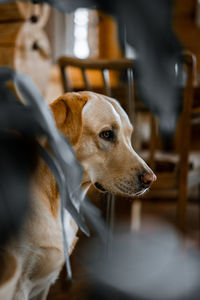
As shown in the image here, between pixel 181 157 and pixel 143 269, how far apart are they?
0.34m

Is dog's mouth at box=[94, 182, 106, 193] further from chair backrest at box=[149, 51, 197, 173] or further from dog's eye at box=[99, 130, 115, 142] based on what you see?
chair backrest at box=[149, 51, 197, 173]

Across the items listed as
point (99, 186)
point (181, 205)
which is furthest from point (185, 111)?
point (181, 205)

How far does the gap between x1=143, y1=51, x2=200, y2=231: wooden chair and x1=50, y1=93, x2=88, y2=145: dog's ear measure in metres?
0.16

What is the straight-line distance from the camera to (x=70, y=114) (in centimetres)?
25

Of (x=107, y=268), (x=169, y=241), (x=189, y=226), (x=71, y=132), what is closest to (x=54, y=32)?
(x=71, y=132)

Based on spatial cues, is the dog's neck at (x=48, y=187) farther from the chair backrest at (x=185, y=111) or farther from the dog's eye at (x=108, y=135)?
the chair backrest at (x=185, y=111)

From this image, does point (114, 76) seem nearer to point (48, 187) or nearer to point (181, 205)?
point (48, 187)

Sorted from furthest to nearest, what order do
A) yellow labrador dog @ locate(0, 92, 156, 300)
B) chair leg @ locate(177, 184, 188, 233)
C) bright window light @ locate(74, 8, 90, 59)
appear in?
→ chair leg @ locate(177, 184, 188, 233), bright window light @ locate(74, 8, 90, 59), yellow labrador dog @ locate(0, 92, 156, 300)

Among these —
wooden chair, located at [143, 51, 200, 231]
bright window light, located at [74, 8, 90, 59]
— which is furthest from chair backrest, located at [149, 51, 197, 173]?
bright window light, located at [74, 8, 90, 59]

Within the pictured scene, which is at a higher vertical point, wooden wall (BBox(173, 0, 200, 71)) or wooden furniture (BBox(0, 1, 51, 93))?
wooden furniture (BBox(0, 1, 51, 93))

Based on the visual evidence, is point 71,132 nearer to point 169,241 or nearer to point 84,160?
point 84,160

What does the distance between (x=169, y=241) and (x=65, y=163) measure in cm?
101

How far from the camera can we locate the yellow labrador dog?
0.22 meters

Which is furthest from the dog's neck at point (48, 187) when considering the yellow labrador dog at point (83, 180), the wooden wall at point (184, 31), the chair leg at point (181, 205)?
the chair leg at point (181, 205)
